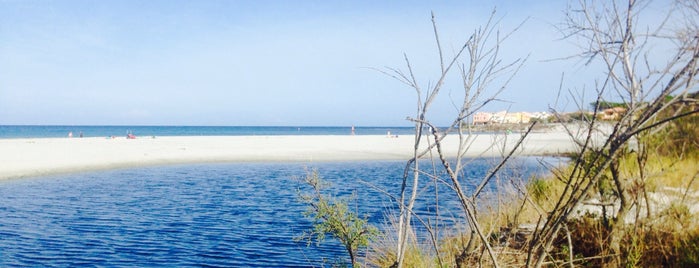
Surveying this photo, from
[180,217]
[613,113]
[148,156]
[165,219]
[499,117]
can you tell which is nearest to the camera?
[499,117]

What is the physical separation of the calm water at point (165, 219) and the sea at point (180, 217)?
0.02 m

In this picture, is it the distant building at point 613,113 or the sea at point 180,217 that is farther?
the sea at point 180,217

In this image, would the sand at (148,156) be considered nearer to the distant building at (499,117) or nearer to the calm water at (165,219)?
the calm water at (165,219)

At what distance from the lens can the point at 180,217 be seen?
44.4 feet

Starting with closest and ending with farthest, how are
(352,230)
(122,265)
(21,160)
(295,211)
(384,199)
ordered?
(352,230)
(122,265)
(295,211)
(384,199)
(21,160)

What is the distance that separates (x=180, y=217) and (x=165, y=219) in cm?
41

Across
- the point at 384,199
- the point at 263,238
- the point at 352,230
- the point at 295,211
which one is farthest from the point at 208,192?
the point at 352,230

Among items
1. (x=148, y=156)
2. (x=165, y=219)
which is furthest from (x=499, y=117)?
(x=148, y=156)

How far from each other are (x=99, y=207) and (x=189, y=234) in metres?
5.15

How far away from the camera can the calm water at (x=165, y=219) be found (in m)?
9.45

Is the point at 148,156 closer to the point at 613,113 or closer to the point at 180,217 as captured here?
the point at 180,217

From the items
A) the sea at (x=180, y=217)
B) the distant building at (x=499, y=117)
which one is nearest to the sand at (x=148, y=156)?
the sea at (x=180, y=217)

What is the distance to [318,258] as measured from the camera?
29.8ft

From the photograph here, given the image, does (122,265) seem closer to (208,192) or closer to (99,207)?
(99,207)
